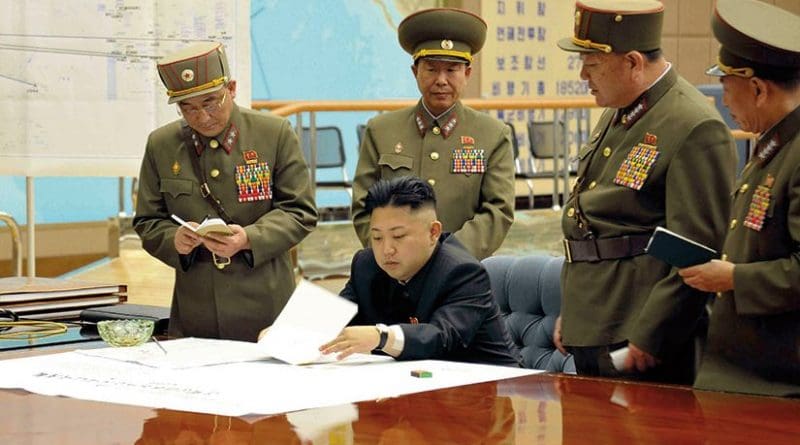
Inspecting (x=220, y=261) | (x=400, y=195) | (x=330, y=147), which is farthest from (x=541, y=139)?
(x=400, y=195)

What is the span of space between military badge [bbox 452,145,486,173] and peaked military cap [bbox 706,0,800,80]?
47.9 inches

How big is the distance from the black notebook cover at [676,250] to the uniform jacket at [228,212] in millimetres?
1325

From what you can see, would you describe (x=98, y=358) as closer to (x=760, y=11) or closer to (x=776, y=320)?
(x=776, y=320)

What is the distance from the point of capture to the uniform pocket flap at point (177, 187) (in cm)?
370

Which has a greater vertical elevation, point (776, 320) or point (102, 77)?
point (102, 77)

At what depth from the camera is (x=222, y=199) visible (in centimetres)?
372

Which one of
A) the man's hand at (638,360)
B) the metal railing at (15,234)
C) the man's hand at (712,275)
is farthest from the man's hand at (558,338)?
the metal railing at (15,234)

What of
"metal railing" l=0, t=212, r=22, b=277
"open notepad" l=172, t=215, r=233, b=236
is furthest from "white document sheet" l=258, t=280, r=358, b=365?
"metal railing" l=0, t=212, r=22, b=277

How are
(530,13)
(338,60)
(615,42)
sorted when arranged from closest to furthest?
(615,42), (338,60), (530,13)

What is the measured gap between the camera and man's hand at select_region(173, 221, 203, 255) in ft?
11.3

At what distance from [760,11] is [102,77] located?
9.59 feet

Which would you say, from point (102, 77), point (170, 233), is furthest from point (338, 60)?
point (170, 233)

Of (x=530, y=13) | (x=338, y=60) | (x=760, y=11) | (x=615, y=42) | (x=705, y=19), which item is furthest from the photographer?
(x=705, y=19)

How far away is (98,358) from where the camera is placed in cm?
293
